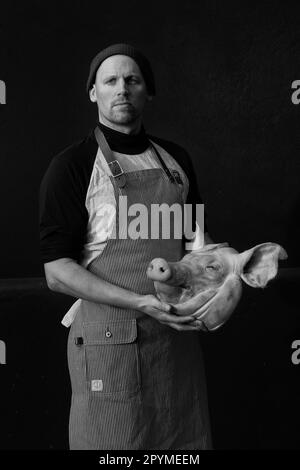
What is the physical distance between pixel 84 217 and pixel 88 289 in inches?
7.1

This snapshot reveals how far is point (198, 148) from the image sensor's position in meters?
2.94

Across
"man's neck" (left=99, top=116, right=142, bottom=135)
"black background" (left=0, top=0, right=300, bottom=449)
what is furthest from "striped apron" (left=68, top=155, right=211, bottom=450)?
"black background" (left=0, top=0, right=300, bottom=449)

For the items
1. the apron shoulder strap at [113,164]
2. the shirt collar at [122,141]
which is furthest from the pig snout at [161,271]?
the shirt collar at [122,141]

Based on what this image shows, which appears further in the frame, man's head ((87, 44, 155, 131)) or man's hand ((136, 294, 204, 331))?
man's head ((87, 44, 155, 131))

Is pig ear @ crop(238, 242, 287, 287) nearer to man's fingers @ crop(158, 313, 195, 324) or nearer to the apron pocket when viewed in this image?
man's fingers @ crop(158, 313, 195, 324)

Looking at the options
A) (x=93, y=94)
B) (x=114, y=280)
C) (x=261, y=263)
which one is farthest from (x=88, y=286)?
(x=93, y=94)

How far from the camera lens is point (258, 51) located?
2.92 meters

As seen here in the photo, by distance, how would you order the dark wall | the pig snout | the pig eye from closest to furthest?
the pig snout
the pig eye
the dark wall

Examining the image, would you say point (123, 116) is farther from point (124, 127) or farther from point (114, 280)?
point (114, 280)

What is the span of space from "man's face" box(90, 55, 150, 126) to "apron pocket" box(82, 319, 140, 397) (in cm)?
51

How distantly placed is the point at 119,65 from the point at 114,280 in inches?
20.9

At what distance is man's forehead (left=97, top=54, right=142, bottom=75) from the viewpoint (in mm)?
2131

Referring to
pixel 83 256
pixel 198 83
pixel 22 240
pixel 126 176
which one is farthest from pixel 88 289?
pixel 198 83

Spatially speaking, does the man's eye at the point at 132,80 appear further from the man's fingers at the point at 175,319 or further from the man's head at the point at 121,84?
the man's fingers at the point at 175,319
